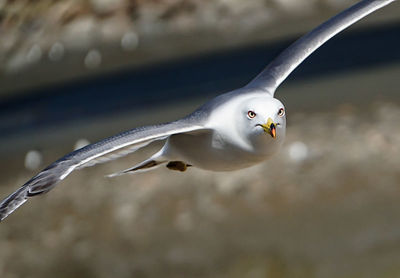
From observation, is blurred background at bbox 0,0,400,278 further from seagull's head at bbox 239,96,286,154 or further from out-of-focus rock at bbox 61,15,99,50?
seagull's head at bbox 239,96,286,154

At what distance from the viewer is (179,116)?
800cm

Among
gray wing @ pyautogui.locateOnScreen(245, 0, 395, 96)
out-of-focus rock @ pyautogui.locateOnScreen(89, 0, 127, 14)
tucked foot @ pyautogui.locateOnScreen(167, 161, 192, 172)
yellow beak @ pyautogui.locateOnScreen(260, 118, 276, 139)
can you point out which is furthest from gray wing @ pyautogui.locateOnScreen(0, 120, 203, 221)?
out-of-focus rock @ pyautogui.locateOnScreen(89, 0, 127, 14)

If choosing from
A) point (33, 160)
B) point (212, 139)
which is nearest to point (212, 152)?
point (212, 139)

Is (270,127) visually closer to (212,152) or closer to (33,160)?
(212,152)

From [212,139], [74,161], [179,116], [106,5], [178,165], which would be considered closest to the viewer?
[74,161]

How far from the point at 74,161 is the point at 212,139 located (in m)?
0.64

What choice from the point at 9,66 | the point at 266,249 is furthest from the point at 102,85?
the point at 266,249

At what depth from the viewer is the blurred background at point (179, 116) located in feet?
19.4

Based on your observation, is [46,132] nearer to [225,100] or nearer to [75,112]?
[75,112]

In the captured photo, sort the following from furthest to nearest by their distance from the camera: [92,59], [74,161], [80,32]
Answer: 1. [92,59]
2. [80,32]
3. [74,161]

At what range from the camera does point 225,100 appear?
11.0 feet

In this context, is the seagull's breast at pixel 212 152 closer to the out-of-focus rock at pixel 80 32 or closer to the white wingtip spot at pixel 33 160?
the white wingtip spot at pixel 33 160

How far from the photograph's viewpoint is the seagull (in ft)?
9.69

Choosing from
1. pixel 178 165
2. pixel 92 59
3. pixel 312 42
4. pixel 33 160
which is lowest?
pixel 178 165
